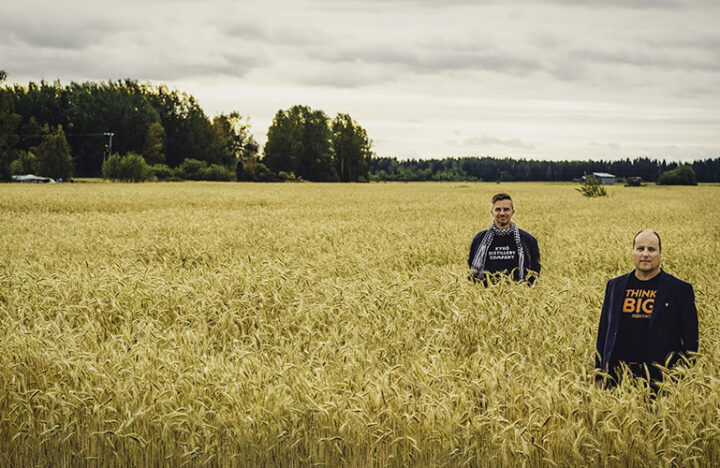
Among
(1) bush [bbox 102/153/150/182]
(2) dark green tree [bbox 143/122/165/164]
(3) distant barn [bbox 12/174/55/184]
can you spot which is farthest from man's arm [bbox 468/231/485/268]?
(2) dark green tree [bbox 143/122/165/164]

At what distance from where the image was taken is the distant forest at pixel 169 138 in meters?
100

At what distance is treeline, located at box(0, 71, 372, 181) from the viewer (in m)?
100

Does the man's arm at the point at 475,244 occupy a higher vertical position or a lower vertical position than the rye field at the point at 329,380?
higher

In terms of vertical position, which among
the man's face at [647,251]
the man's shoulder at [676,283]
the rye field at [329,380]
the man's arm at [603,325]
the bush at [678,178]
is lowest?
the rye field at [329,380]

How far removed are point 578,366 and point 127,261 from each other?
8449 mm

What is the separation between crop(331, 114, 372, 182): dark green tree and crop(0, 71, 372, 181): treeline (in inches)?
7.5

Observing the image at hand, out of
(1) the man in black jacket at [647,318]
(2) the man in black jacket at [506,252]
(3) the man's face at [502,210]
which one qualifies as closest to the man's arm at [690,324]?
(1) the man in black jacket at [647,318]

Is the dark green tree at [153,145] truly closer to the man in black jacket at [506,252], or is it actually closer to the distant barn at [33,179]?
the distant barn at [33,179]

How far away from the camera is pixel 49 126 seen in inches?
4094

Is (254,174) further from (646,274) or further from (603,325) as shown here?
(646,274)

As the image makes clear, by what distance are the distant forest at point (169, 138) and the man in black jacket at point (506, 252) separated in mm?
84787

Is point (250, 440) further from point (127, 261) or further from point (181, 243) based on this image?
point (181, 243)

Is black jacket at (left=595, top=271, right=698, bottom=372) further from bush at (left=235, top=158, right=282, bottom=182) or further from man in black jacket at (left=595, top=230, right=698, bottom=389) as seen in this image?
bush at (left=235, top=158, right=282, bottom=182)

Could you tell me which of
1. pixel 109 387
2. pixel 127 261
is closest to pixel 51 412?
pixel 109 387
